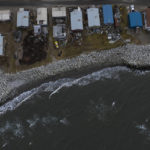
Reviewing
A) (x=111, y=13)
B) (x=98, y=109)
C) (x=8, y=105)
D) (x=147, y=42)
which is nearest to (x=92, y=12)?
(x=111, y=13)

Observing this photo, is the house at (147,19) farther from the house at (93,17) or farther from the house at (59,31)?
the house at (59,31)

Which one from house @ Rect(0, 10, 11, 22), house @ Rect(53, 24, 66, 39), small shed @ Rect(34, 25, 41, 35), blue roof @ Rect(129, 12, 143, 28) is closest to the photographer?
house @ Rect(53, 24, 66, 39)

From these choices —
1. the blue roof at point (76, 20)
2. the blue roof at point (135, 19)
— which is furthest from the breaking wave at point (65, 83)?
the blue roof at point (76, 20)

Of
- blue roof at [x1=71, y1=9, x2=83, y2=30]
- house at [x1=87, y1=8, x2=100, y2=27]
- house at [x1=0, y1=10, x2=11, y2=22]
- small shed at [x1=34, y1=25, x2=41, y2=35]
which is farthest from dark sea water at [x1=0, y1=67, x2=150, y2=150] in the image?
house at [x1=0, y1=10, x2=11, y2=22]

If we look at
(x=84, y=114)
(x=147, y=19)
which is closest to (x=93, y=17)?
(x=147, y=19)

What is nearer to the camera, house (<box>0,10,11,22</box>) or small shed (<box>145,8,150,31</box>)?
small shed (<box>145,8,150,31</box>)

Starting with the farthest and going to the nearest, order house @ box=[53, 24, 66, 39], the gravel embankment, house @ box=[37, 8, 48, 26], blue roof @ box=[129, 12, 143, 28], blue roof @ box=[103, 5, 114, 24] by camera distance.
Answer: house @ box=[37, 8, 48, 26] → blue roof @ box=[103, 5, 114, 24] → blue roof @ box=[129, 12, 143, 28] → house @ box=[53, 24, 66, 39] → the gravel embankment

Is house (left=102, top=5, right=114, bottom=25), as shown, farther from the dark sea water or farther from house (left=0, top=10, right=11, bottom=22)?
house (left=0, top=10, right=11, bottom=22)

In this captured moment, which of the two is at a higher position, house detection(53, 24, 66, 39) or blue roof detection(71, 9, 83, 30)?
blue roof detection(71, 9, 83, 30)

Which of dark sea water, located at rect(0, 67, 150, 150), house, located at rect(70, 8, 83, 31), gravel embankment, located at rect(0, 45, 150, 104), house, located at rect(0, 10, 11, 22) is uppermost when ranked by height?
house, located at rect(0, 10, 11, 22)
